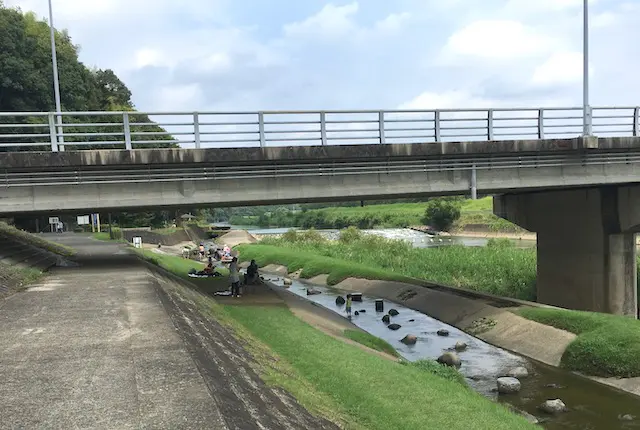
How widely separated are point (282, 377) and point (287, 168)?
10463 millimetres

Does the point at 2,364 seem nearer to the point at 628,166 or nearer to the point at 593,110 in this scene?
the point at 593,110

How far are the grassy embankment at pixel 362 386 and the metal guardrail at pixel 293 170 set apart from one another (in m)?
5.63

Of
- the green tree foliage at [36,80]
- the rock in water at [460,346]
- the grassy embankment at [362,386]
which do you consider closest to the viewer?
the grassy embankment at [362,386]

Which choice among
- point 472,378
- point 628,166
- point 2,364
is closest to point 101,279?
point 2,364

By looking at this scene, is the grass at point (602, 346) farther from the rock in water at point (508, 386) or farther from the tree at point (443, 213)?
the tree at point (443, 213)

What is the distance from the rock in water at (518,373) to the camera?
15781mm

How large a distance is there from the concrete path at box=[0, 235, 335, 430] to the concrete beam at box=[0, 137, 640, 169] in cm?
646

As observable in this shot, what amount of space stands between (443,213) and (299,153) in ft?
255

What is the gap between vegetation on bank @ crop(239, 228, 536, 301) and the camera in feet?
97.6

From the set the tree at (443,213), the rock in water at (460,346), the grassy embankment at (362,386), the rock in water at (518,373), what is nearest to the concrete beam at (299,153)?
the grassy embankment at (362,386)

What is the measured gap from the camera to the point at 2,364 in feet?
23.6

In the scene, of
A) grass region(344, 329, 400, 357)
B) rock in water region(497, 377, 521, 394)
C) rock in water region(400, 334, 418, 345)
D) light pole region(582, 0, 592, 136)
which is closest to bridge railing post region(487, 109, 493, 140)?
light pole region(582, 0, 592, 136)

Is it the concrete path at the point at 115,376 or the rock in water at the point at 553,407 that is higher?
the concrete path at the point at 115,376

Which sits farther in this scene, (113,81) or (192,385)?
(113,81)
